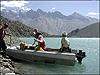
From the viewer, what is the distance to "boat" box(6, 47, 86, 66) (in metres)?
21.1

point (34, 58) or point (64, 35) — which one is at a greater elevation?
point (64, 35)

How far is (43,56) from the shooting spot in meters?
21.8

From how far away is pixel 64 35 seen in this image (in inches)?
885

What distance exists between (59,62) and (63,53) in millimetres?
812

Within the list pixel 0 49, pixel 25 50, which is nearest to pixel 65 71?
pixel 25 50

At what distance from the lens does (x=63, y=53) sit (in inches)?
839

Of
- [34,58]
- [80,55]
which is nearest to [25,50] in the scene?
[34,58]

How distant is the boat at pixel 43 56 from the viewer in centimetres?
2109

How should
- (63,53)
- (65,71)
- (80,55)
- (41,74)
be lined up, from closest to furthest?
(41,74)
(65,71)
(63,53)
(80,55)

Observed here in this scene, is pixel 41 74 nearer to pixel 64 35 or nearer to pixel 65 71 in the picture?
pixel 65 71

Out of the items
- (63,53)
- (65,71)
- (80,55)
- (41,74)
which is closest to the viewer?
(41,74)

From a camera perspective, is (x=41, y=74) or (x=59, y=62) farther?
(x=59, y=62)

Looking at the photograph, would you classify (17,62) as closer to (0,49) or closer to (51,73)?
(0,49)

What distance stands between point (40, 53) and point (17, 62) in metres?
2.20
